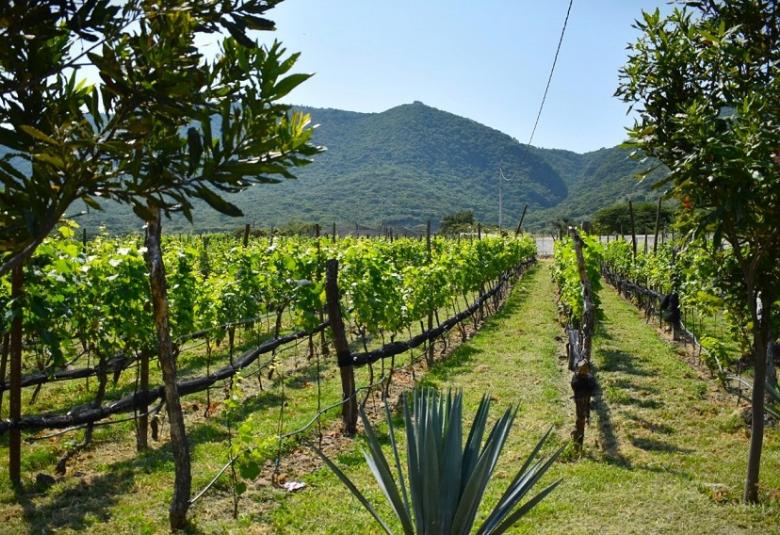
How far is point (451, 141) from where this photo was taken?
563 ft

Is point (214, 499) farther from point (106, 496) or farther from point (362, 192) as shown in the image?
point (362, 192)

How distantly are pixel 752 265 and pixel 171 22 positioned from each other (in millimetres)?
3950

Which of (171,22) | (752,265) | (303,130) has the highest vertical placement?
(171,22)

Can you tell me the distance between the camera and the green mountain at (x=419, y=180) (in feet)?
352

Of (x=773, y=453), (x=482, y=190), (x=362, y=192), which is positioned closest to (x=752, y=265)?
(x=773, y=453)

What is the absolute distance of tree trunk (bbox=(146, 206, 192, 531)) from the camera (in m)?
3.94

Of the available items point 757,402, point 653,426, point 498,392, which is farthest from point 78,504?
point 653,426

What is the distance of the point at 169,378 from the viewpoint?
4012 mm

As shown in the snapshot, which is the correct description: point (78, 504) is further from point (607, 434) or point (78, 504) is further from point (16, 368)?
point (607, 434)

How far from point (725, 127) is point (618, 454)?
10.4 feet

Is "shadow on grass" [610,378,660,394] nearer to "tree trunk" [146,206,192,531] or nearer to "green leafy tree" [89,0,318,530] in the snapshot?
"tree trunk" [146,206,192,531]

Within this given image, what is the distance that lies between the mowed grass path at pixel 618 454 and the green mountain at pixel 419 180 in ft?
258

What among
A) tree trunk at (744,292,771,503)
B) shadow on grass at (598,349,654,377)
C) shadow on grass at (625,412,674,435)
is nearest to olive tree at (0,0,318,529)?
tree trunk at (744,292,771,503)

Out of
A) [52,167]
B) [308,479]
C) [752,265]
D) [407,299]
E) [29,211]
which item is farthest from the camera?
[407,299]
